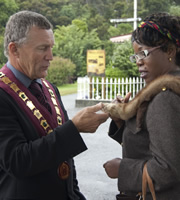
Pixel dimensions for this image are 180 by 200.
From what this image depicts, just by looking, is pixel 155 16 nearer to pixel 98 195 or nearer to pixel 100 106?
pixel 100 106

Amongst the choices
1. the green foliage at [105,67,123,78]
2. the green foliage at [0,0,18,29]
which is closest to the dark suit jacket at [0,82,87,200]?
the green foliage at [105,67,123,78]

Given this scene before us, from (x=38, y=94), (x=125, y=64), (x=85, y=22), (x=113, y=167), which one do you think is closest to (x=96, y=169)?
(x=38, y=94)

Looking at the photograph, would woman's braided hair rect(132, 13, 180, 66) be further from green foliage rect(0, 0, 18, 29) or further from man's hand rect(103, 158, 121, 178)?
green foliage rect(0, 0, 18, 29)

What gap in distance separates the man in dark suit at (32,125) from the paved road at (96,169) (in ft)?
8.87

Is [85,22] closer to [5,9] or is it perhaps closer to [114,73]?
[5,9]

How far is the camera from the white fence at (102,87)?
1291 centimetres

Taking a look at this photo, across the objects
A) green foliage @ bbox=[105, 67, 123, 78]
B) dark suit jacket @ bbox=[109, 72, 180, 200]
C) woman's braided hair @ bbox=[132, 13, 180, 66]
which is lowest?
green foliage @ bbox=[105, 67, 123, 78]

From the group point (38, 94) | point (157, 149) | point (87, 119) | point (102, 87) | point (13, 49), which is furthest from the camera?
point (102, 87)

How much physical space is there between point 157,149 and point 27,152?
757 mm

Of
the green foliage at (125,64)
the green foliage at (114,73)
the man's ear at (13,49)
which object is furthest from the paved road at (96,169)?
the green foliage at (125,64)

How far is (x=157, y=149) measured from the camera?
1.55 meters

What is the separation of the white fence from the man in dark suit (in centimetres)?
1074

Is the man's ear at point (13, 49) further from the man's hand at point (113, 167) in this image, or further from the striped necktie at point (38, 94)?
the man's hand at point (113, 167)

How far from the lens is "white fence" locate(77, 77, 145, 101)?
12.9 m
